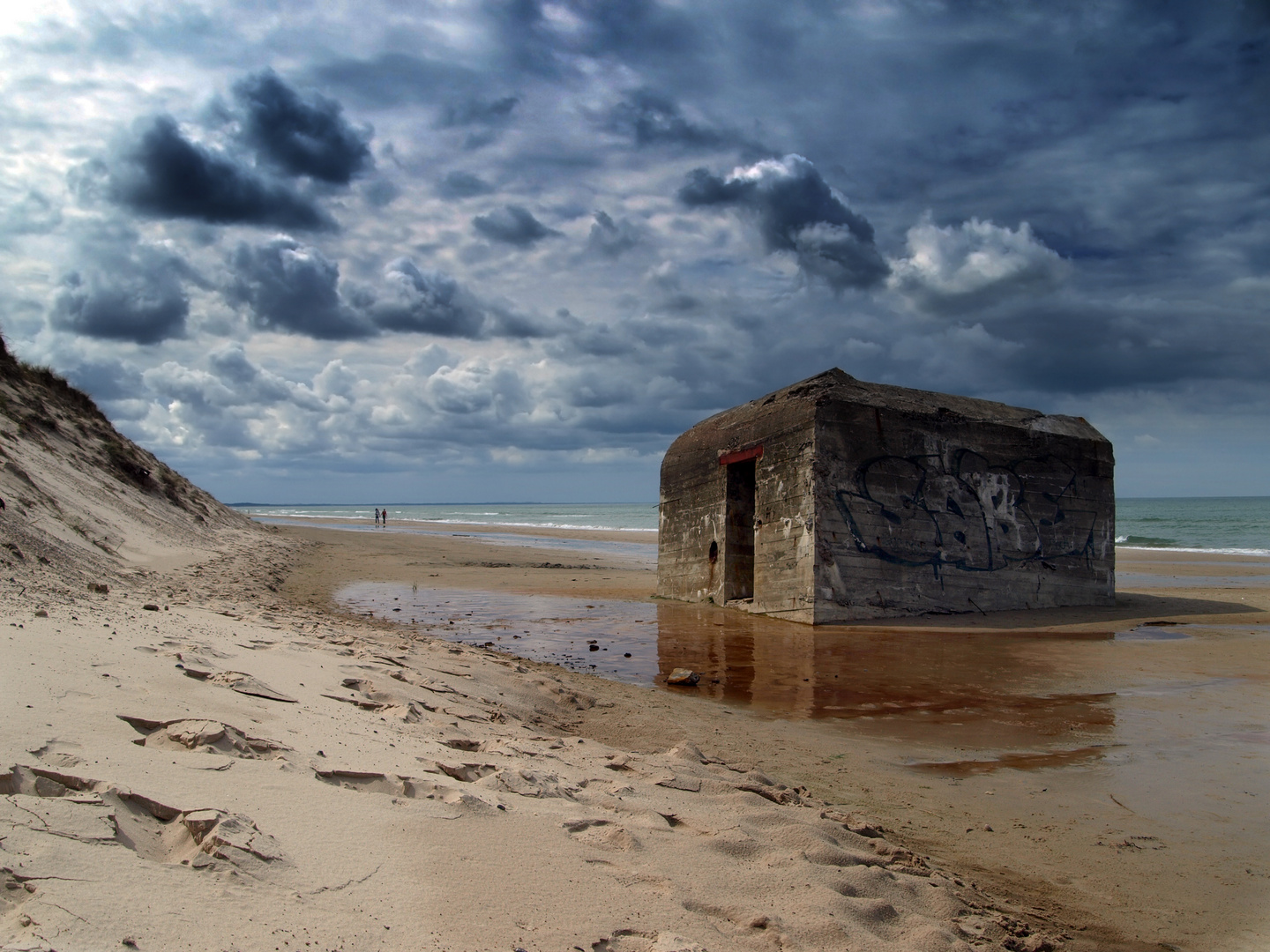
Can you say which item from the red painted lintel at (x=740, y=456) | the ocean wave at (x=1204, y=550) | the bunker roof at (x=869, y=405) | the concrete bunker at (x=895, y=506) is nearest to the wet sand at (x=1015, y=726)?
the concrete bunker at (x=895, y=506)

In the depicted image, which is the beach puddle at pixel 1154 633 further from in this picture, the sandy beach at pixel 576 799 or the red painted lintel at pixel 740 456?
the red painted lintel at pixel 740 456

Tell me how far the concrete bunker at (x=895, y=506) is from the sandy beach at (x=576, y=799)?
3333 mm

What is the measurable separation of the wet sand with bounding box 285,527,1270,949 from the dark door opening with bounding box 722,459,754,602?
2.61 ft

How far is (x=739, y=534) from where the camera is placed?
12086 millimetres

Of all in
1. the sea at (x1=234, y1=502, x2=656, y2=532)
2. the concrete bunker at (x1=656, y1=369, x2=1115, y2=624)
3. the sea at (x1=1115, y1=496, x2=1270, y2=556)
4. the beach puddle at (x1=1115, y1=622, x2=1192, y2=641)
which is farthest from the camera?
the sea at (x1=234, y1=502, x2=656, y2=532)

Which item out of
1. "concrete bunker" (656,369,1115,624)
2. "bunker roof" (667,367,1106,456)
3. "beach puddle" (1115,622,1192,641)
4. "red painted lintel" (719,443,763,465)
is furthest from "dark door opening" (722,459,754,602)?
"beach puddle" (1115,622,1192,641)

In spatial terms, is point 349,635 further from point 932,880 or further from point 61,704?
point 932,880

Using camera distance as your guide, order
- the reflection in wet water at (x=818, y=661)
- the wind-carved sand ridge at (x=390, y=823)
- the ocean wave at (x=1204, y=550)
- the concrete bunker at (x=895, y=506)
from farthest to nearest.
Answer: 1. the ocean wave at (x=1204, y=550)
2. the concrete bunker at (x=895, y=506)
3. the reflection in wet water at (x=818, y=661)
4. the wind-carved sand ridge at (x=390, y=823)

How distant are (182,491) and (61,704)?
20618 millimetres

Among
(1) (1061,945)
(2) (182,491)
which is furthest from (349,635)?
(2) (182,491)

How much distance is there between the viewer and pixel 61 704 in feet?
8.76

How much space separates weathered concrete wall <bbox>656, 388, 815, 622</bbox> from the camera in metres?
10.1

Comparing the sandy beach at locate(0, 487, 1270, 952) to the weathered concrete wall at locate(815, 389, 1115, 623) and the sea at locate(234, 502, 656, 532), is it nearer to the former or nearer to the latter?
the weathered concrete wall at locate(815, 389, 1115, 623)

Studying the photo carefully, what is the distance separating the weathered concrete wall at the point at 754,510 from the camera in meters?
10.1
